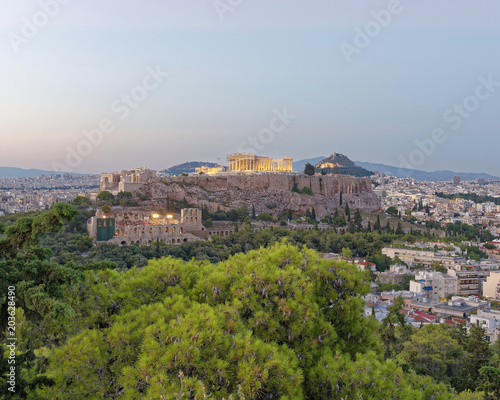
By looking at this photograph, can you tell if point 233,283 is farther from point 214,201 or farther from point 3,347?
point 214,201

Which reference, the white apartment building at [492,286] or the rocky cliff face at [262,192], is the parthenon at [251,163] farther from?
the white apartment building at [492,286]

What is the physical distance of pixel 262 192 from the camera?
61844 mm

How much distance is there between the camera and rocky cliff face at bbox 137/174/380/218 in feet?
177

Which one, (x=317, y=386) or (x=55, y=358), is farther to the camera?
(x=317, y=386)

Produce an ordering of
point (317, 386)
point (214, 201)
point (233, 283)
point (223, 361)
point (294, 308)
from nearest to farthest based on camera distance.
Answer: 1. point (223, 361)
2. point (317, 386)
3. point (294, 308)
4. point (233, 283)
5. point (214, 201)

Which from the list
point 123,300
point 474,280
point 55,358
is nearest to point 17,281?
point 55,358

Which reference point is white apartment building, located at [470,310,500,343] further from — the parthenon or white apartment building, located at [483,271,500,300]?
the parthenon

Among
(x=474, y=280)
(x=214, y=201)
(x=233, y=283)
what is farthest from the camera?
(x=214, y=201)

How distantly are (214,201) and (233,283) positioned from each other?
48009mm

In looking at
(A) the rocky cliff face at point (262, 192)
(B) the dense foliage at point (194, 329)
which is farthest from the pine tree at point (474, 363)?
(A) the rocky cliff face at point (262, 192)

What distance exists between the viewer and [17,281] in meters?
5.89

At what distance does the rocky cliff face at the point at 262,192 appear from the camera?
2127 inches

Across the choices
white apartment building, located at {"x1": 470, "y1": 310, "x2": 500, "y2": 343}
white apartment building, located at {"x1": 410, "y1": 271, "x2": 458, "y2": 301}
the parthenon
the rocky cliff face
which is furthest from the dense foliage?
the parthenon

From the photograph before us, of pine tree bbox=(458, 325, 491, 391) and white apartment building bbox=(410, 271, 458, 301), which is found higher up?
pine tree bbox=(458, 325, 491, 391)
